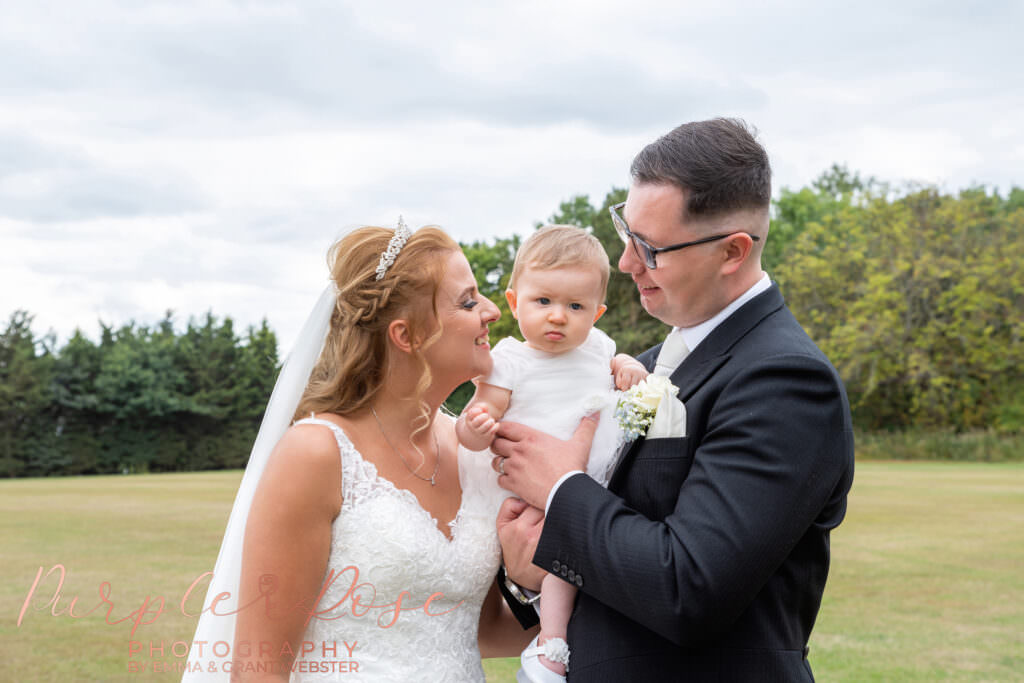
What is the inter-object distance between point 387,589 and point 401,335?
3.54 ft

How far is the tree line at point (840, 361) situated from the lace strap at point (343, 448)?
44795 millimetres

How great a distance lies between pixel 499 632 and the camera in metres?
4.59

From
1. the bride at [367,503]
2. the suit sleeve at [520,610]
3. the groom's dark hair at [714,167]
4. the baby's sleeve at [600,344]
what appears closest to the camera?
the groom's dark hair at [714,167]

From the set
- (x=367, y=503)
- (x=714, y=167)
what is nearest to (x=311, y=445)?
(x=367, y=503)

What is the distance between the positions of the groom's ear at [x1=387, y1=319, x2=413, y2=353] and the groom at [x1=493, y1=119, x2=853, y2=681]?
2.05 ft

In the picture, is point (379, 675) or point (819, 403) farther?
point (379, 675)

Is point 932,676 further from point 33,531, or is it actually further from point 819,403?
point 33,531

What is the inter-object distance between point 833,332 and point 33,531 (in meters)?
43.4

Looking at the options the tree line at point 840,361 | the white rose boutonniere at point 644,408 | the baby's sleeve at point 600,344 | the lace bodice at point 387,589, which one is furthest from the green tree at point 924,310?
the white rose boutonniere at point 644,408

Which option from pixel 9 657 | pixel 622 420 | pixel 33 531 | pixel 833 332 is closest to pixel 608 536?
pixel 622 420

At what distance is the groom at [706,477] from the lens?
2.89 meters

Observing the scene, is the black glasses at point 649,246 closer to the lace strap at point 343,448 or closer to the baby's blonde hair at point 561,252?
the baby's blonde hair at point 561,252

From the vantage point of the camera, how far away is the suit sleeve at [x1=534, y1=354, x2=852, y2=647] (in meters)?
2.85

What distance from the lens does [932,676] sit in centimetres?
1000
